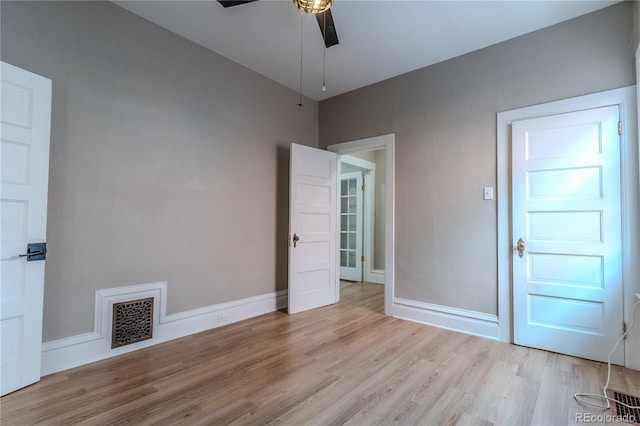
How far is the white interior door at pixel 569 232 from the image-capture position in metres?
2.42

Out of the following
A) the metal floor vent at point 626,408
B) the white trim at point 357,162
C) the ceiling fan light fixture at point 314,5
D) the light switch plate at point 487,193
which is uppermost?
the ceiling fan light fixture at point 314,5

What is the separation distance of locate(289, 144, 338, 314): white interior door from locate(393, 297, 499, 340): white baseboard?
1.01 m

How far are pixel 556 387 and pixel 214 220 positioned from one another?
3208mm

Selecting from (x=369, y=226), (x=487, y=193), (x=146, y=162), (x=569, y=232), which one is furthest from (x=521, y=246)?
(x=146, y=162)

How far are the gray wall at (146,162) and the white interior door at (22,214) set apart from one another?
0.58 feet

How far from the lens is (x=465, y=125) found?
10.4 ft

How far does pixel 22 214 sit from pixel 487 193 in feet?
12.5

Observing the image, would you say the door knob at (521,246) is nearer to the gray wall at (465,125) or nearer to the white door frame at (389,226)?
the gray wall at (465,125)

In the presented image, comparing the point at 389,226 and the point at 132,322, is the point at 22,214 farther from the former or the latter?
the point at 389,226

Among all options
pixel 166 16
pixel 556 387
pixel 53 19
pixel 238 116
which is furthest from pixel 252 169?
pixel 556 387

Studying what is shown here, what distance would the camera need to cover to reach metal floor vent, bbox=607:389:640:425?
5.70 ft

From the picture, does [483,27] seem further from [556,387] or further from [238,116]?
[556,387]
